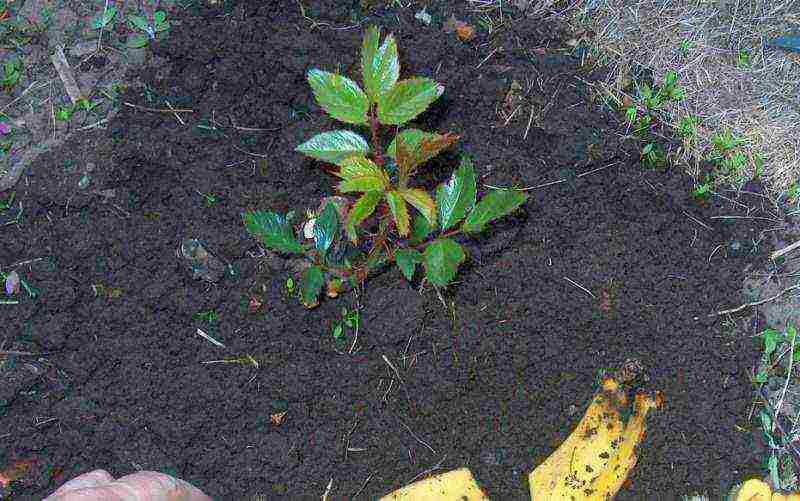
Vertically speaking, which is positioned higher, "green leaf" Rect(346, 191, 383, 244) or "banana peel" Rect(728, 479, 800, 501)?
"green leaf" Rect(346, 191, 383, 244)

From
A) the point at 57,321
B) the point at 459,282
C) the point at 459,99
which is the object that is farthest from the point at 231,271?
the point at 459,99

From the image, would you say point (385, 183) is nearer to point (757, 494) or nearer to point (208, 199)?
point (208, 199)

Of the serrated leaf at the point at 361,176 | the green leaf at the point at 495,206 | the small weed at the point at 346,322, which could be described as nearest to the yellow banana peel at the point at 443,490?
the small weed at the point at 346,322

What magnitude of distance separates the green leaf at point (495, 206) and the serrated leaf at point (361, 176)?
0.25m

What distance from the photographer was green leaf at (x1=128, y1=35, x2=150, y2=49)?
7.20 ft

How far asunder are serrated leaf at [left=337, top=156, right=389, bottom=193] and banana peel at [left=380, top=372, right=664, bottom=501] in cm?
79

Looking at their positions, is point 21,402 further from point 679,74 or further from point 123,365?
point 679,74

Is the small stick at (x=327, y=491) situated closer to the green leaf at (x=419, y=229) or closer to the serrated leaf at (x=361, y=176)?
the green leaf at (x=419, y=229)

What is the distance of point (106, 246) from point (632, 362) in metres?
1.51

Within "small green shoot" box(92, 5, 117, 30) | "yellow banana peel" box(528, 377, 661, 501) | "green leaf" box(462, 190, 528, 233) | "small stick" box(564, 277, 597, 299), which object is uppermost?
"small green shoot" box(92, 5, 117, 30)

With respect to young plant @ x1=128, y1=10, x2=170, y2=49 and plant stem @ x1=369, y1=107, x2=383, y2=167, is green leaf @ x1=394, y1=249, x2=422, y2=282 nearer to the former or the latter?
plant stem @ x1=369, y1=107, x2=383, y2=167

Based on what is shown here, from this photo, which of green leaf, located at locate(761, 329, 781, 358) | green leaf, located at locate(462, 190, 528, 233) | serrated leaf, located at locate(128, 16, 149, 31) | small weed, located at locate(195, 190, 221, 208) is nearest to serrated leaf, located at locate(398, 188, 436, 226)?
green leaf, located at locate(462, 190, 528, 233)

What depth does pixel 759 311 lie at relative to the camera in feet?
6.51

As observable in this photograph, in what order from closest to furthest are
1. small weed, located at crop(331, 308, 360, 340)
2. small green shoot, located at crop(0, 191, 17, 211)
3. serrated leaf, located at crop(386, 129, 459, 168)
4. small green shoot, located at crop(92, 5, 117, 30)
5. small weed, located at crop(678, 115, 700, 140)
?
serrated leaf, located at crop(386, 129, 459, 168) < small weed, located at crop(331, 308, 360, 340) < small green shoot, located at crop(0, 191, 17, 211) < small weed, located at crop(678, 115, 700, 140) < small green shoot, located at crop(92, 5, 117, 30)
